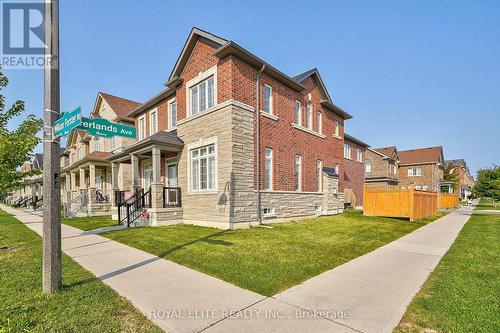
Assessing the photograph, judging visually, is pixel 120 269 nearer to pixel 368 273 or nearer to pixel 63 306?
pixel 63 306

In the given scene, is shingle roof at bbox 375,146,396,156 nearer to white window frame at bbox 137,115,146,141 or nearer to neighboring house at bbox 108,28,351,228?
neighboring house at bbox 108,28,351,228

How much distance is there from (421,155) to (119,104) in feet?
157

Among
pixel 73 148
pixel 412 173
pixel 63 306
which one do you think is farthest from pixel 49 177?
pixel 412 173

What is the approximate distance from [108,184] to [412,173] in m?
46.6

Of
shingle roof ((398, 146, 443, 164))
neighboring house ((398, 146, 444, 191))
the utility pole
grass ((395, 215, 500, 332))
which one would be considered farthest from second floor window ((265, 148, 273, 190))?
shingle roof ((398, 146, 443, 164))

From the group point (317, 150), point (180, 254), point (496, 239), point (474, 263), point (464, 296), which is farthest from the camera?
point (317, 150)

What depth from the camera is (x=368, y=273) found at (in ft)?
18.3

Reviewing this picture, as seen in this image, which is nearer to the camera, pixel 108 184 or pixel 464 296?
pixel 464 296

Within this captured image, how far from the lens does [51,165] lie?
4438 mm

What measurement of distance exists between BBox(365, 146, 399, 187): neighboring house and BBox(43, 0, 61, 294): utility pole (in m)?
36.1

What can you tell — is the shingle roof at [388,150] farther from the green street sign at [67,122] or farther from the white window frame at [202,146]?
the green street sign at [67,122]

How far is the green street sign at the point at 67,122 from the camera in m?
4.33

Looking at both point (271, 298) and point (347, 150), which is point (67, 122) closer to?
point (271, 298)

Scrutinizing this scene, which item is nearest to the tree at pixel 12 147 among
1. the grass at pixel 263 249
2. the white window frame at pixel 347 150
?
the grass at pixel 263 249
